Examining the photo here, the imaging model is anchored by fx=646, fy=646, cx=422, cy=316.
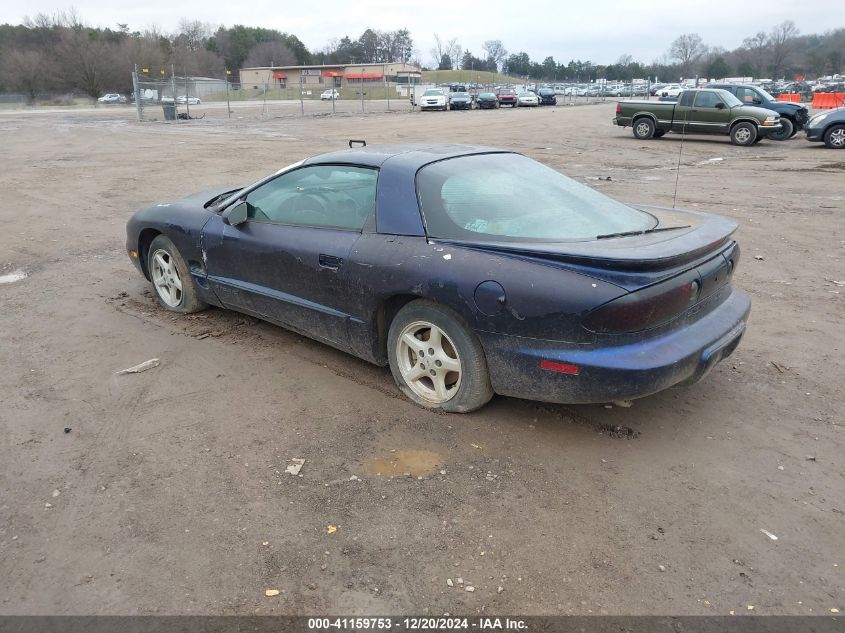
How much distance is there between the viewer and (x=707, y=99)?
1945 centimetres

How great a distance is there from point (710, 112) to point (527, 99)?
98.2ft

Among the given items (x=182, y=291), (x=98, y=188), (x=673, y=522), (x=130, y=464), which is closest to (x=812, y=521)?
(x=673, y=522)

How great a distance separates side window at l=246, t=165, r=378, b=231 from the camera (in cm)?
400

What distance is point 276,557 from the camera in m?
2.65

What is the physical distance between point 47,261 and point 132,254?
2148mm

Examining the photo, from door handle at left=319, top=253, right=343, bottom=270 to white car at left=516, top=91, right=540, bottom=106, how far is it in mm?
45922

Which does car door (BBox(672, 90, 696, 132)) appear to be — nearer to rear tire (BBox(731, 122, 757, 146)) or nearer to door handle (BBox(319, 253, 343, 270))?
rear tire (BBox(731, 122, 757, 146))

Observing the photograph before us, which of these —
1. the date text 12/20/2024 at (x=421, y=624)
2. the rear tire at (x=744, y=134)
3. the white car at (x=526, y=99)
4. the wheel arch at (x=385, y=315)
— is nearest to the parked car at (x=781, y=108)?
the rear tire at (x=744, y=134)

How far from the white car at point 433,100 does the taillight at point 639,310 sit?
135 ft

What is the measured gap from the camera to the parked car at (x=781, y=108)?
66.0 feet

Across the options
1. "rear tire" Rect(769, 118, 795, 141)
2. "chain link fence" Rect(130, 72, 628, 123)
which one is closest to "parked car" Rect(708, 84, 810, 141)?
"rear tire" Rect(769, 118, 795, 141)

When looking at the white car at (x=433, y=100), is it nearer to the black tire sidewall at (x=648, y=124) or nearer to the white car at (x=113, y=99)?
the black tire sidewall at (x=648, y=124)

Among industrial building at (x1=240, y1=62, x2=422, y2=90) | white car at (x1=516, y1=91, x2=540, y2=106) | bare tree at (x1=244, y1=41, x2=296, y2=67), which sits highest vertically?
bare tree at (x1=244, y1=41, x2=296, y2=67)

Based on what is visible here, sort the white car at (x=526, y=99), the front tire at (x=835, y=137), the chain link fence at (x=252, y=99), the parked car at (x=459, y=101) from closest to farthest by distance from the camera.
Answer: the front tire at (x=835, y=137)
the chain link fence at (x=252, y=99)
the parked car at (x=459, y=101)
the white car at (x=526, y=99)
